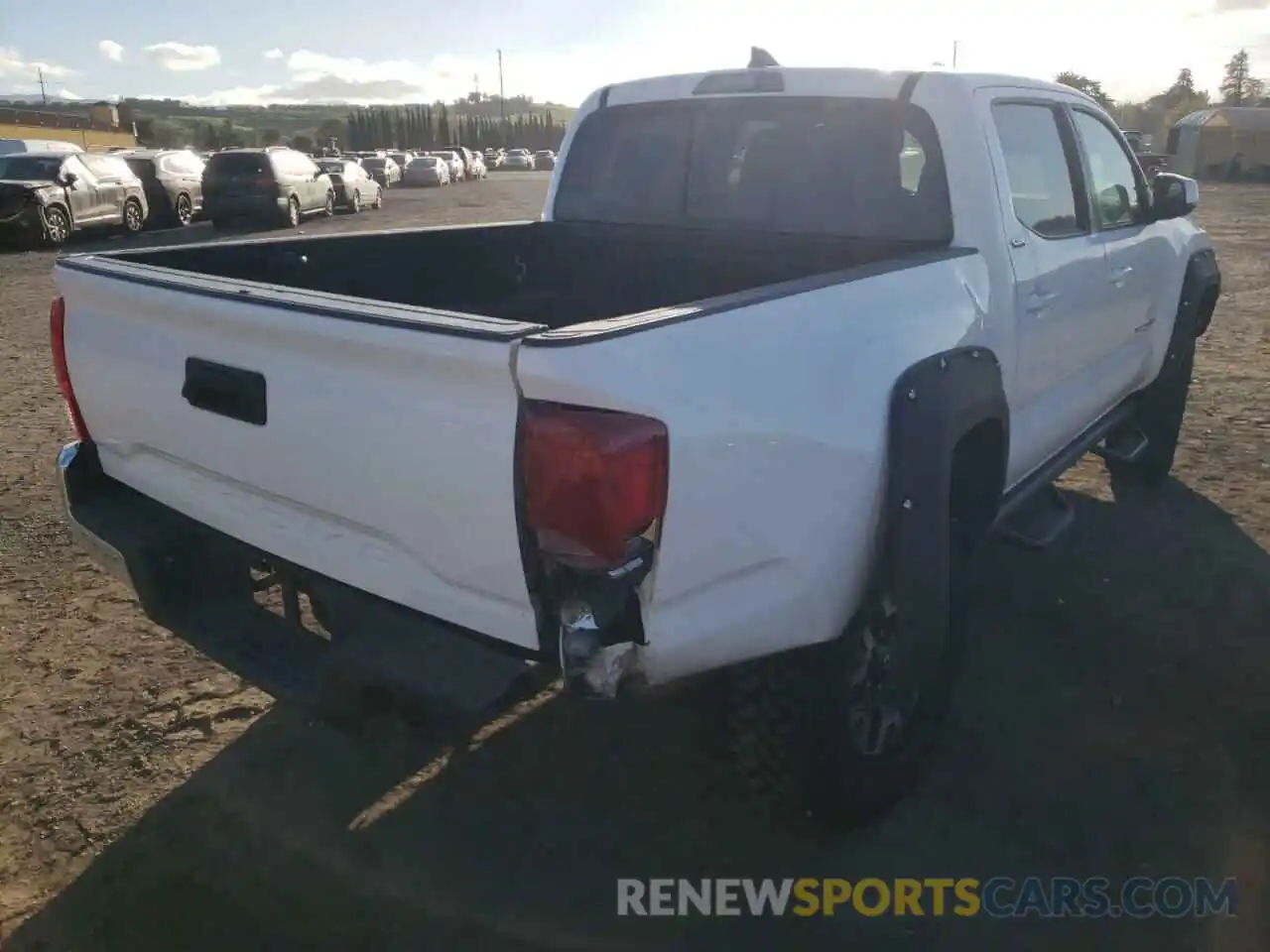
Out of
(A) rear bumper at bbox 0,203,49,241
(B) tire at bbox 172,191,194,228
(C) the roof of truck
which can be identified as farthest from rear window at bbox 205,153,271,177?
Answer: (C) the roof of truck

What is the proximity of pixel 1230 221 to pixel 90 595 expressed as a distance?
2585 cm

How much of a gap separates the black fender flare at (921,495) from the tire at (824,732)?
0.31ft

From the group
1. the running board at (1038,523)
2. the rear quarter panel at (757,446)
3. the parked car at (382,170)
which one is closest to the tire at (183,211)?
the parked car at (382,170)

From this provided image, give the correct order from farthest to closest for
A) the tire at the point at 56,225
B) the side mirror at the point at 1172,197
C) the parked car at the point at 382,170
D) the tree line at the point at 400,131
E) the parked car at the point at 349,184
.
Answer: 1. the tree line at the point at 400,131
2. the parked car at the point at 382,170
3. the parked car at the point at 349,184
4. the tire at the point at 56,225
5. the side mirror at the point at 1172,197

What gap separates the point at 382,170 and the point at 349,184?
1246 centimetres

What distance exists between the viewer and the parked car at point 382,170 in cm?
3803

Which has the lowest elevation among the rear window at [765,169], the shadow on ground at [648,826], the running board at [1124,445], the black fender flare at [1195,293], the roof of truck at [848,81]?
the shadow on ground at [648,826]

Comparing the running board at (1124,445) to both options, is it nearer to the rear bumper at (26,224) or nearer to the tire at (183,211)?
the rear bumper at (26,224)

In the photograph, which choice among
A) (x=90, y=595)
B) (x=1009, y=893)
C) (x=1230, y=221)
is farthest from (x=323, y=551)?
(x=1230, y=221)

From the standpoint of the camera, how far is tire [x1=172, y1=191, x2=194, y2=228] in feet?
71.9

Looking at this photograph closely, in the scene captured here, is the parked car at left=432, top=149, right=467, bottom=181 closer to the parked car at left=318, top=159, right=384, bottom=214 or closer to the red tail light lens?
the parked car at left=318, top=159, right=384, bottom=214

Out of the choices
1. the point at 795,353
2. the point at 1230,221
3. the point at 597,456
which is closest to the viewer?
the point at 597,456

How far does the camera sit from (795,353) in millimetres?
2342

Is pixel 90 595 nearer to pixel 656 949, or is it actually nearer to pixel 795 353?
pixel 656 949
